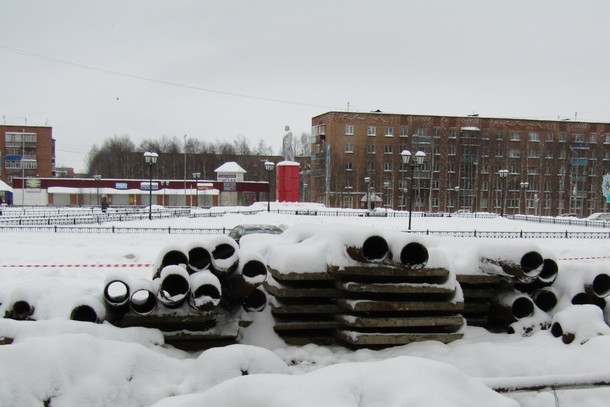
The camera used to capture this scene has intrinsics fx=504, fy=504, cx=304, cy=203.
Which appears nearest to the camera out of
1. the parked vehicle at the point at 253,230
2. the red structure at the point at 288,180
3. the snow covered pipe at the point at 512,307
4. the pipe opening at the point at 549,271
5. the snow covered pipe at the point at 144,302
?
the snow covered pipe at the point at 144,302

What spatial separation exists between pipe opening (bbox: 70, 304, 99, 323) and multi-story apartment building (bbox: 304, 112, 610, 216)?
65969 mm

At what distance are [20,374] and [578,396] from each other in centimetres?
406

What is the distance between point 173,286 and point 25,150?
95.4 meters

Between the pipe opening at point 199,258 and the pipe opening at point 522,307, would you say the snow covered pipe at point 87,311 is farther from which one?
the pipe opening at point 522,307

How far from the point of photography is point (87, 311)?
16.6 feet

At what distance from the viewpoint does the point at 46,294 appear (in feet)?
17.5

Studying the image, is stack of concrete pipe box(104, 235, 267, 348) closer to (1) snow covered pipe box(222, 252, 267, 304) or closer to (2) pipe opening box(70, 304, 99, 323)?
(1) snow covered pipe box(222, 252, 267, 304)

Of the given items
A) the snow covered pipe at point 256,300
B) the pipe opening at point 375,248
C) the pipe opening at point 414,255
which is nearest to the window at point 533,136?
the pipe opening at point 414,255

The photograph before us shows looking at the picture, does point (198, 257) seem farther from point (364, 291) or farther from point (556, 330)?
point (556, 330)

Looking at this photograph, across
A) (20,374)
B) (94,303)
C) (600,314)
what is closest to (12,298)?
(94,303)

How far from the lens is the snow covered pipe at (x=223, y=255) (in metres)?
5.35

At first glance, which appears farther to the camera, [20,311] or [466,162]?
[466,162]

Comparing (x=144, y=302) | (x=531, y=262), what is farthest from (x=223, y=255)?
(x=531, y=262)

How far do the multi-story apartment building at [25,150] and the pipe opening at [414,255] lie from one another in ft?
308
